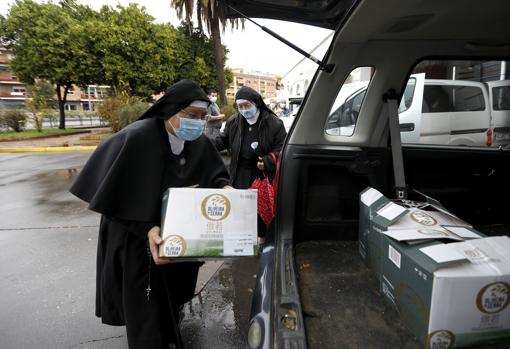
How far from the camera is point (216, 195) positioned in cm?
155

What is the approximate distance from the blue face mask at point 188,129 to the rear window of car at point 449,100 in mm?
3969

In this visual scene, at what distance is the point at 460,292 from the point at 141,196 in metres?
1.46

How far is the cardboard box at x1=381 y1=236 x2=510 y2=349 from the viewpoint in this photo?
0.98 meters

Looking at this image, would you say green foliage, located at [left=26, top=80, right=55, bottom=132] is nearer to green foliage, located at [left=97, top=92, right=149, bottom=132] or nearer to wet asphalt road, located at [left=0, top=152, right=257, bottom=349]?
green foliage, located at [left=97, top=92, right=149, bottom=132]

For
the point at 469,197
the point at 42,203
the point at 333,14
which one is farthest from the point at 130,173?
the point at 42,203

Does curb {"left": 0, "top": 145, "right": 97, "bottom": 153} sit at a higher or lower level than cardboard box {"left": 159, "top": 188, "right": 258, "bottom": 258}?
lower

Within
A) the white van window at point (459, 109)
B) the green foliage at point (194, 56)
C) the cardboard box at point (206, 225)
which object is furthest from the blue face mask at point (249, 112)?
the green foliage at point (194, 56)

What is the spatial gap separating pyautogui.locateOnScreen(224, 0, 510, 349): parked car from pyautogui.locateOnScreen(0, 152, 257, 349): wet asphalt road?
3.20 ft

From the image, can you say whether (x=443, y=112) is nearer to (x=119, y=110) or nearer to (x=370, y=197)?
(x=370, y=197)

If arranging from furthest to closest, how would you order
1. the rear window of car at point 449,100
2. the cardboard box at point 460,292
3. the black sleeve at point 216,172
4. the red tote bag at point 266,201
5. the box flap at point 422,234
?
the rear window of car at point 449,100
the red tote bag at point 266,201
the black sleeve at point 216,172
the box flap at point 422,234
the cardboard box at point 460,292

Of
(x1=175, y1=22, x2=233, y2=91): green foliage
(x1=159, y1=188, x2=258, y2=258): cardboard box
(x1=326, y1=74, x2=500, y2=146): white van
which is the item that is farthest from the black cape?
(x1=175, y1=22, x2=233, y2=91): green foliage

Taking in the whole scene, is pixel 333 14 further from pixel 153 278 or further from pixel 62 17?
pixel 62 17

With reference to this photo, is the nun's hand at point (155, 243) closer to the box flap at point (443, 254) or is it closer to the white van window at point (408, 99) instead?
the box flap at point (443, 254)

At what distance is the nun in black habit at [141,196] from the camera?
1.70 meters
